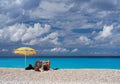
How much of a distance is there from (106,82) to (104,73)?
10.6 ft

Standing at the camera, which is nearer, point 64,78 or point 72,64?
point 64,78

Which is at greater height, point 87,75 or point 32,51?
point 32,51

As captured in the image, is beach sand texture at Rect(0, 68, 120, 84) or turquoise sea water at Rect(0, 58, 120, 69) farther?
turquoise sea water at Rect(0, 58, 120, 69)

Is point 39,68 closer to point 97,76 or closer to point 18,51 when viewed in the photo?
point 18,51

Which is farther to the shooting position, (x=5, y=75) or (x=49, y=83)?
(x=5, y=75)

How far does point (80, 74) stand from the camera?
1959 cm

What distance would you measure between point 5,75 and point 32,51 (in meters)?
6.10

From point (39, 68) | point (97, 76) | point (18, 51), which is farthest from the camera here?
point (18, 51)

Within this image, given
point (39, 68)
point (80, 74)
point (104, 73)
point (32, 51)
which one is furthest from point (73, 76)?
point (32, 51)

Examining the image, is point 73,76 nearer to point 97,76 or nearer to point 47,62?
point 97,76

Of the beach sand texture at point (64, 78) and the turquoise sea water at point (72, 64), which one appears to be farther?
the turquoise sea water at point (72, 64)

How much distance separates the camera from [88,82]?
16438 millimetres

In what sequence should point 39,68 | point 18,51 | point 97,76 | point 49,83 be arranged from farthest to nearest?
point 18,51 < point 39,68 < point 97,76 < point 49,83

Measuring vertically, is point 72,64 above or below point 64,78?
above
